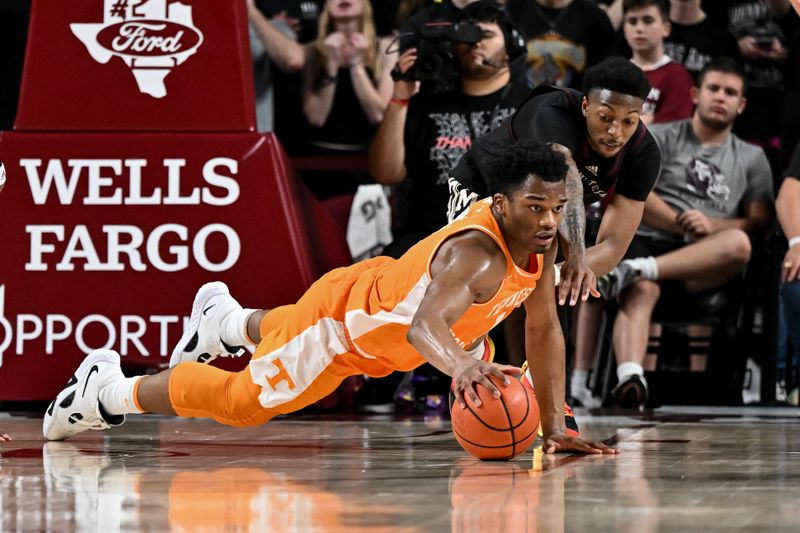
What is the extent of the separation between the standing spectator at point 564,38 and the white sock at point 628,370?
72.6 inches

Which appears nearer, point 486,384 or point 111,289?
point 486,384

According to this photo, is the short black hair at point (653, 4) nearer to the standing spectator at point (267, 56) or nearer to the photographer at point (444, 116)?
the photographer at point (444, 116)

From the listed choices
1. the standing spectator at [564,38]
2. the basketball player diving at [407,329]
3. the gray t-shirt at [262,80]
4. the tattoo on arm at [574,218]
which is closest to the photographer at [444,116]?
the standing spectator at [564,38]

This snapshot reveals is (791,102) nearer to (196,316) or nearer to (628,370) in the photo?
(628,370)

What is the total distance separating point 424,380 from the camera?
764 cm

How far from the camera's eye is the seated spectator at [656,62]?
8.04m

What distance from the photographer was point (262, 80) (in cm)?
826

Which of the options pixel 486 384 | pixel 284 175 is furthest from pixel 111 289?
pixel 486 384

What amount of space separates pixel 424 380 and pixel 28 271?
237 centimetres

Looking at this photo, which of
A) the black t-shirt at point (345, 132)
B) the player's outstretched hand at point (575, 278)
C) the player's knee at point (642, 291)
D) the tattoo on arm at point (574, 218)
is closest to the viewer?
the player's outstretched hand at point (575, 278)

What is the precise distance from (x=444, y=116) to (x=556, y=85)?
703 millimetres

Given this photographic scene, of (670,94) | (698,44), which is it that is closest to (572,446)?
(670,94)

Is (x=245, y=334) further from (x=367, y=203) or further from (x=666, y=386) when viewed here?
(x=666, y=386)

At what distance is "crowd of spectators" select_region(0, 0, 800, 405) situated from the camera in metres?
7.57
